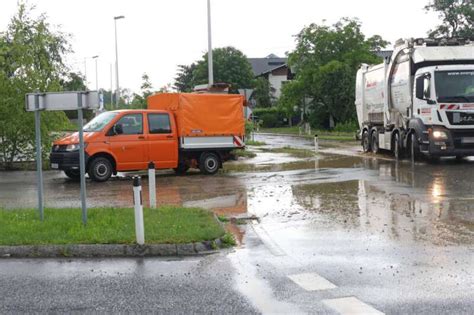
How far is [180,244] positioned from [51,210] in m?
3.42

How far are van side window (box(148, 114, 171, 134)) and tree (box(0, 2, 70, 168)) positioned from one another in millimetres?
4935

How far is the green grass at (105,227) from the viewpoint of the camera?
26.5ft

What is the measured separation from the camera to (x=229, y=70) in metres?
85.5

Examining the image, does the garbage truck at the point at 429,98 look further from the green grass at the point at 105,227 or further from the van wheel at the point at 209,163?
the green grass at the point at 105,227

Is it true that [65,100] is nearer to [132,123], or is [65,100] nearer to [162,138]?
[132,123]

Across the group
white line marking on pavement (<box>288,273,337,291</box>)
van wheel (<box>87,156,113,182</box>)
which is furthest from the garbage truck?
white line marking on pavement (<box>288,273,337,291</box>)

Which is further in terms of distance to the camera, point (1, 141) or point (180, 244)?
point (1, 141)

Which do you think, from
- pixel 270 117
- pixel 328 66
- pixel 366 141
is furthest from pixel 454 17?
pixel 366 141

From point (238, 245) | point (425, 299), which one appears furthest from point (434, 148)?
point (425, 299)

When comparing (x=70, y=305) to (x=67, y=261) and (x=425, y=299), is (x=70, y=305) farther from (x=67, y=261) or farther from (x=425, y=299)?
(x=425, y=299)

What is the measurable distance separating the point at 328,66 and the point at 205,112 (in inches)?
1519

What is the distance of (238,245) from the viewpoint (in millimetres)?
8414

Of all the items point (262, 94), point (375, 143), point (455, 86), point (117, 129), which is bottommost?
point (375, 143)

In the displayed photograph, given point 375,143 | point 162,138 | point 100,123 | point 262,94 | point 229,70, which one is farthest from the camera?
point 229,70
